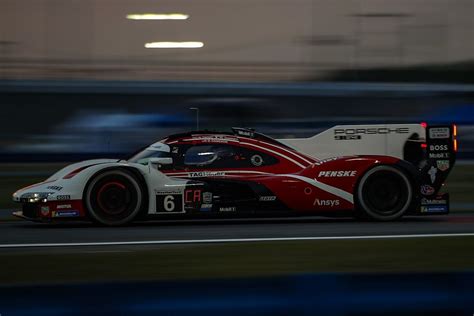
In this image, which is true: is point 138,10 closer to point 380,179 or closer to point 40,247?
point 380,179

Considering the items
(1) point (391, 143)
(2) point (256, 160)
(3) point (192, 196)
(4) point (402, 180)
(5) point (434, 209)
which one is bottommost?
(5) point (434, 209)

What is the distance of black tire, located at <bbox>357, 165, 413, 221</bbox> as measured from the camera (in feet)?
33.3

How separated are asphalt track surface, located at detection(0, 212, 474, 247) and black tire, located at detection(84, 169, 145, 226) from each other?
5.8 inches

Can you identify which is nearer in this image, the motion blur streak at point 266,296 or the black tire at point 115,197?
the motion blur streak at point 266,296

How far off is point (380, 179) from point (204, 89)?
9014 millimetres

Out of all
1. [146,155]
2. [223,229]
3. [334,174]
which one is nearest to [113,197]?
[146,155]

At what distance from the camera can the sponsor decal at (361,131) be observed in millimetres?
10459

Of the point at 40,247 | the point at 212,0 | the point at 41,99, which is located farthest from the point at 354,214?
the point at 41,99

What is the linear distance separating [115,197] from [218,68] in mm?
8388

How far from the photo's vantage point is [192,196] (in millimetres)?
9797

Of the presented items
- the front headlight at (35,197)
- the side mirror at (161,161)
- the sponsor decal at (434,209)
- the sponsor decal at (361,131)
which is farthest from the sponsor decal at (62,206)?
the sponsor decal at (434,209)

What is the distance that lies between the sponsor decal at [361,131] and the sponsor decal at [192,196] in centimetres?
186

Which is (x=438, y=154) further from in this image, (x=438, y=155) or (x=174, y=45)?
(x=174, y=45)

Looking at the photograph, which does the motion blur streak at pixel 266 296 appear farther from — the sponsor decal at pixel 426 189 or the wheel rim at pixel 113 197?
the sponsor decal at pixel 426 189
